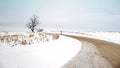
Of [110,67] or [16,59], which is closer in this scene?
[16,59]

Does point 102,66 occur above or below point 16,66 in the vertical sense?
below

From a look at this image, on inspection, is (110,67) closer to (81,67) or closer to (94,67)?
(94,67)

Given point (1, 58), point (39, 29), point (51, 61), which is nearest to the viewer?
point (1, 58)

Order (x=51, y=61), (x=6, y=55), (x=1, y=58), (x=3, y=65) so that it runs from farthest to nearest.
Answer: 1. (x=51, y=61)
2. (x=6, y=55)
3. (x=1, y=58)
4. (x=3, y=65)

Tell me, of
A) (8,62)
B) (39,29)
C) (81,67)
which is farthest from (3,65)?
(39,29)

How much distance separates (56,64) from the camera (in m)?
5.37

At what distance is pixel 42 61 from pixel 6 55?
1538mm

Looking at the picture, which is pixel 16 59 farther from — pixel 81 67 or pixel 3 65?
pixel 81 67

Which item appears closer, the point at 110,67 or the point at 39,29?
the point at 110,67

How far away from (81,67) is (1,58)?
335 cm

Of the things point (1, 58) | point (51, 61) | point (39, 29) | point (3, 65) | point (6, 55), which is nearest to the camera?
point (3, 65)

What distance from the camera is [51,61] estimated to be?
5.53m

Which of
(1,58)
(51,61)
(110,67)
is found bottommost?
(110,67)

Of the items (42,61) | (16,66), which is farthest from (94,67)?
(16,66)
